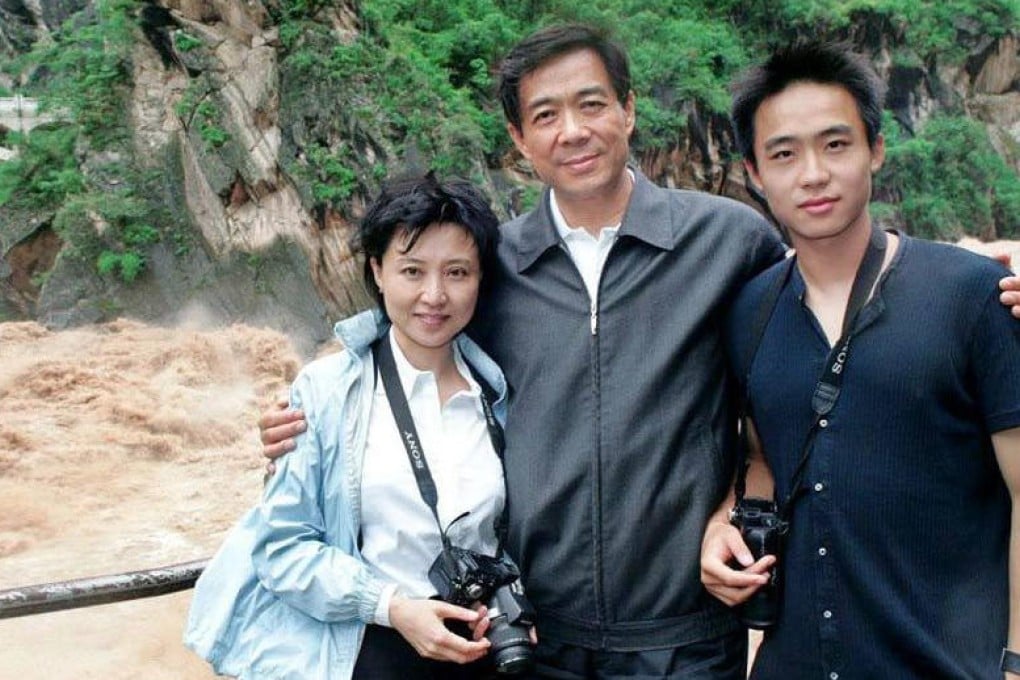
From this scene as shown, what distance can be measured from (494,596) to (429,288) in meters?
0.63

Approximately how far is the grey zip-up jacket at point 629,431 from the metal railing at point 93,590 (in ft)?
2.75

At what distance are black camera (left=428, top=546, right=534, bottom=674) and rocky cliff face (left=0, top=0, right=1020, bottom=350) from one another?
41.9 feet

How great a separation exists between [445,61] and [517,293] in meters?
15.2

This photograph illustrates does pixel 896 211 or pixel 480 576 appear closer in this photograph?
pixel 480 576

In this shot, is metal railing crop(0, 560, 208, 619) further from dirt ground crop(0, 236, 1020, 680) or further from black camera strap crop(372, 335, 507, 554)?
dirt ground crop(0, 236, 1020, 680)

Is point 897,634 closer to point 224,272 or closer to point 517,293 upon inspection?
point 517,293

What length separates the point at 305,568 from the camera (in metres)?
1.87

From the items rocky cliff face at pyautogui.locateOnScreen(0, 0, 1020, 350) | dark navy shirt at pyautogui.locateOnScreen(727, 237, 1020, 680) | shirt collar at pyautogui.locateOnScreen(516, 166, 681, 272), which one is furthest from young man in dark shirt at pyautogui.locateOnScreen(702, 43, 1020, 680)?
rocky cliff face at pyautogui.locateOnScreen(0, 0, 1020, 350)

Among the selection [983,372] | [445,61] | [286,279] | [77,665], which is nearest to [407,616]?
[983,372]

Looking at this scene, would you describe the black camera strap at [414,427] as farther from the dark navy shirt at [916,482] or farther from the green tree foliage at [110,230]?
the green tree foliage at [110,230]

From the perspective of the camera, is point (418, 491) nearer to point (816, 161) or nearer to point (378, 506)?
point (378, 506)

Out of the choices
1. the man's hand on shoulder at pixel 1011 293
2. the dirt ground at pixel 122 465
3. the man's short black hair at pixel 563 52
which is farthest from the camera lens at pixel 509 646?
the dirt ground at pixel 122 465

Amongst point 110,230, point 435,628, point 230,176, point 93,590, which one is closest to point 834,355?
point 435,628

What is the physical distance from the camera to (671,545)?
2.01 m
